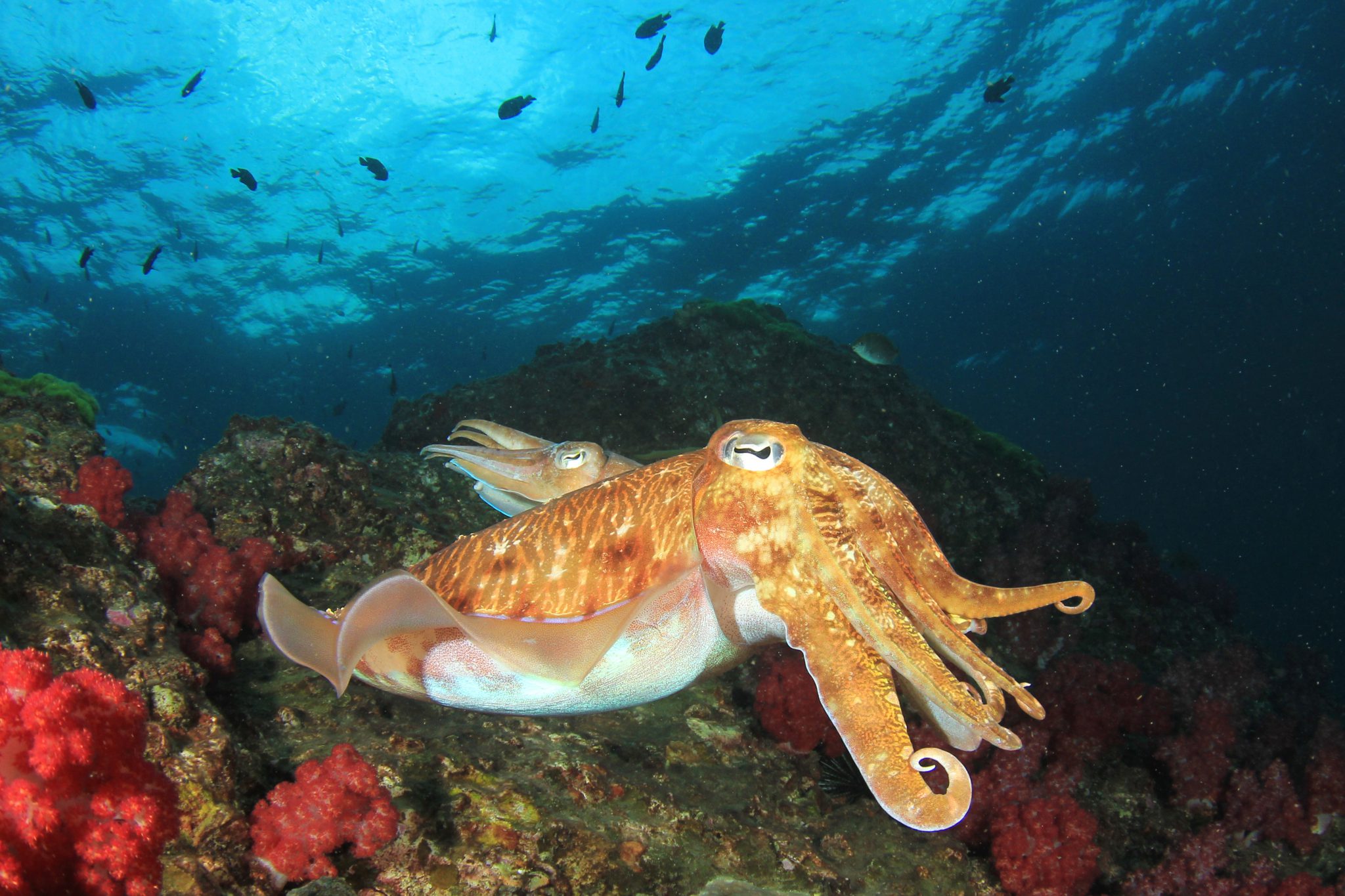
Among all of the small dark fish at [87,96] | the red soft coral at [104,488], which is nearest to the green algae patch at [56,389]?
the red soft coral at [104,488]

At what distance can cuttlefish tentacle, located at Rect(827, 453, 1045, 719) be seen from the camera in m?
1.67

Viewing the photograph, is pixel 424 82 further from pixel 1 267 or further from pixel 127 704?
pixel 127 704

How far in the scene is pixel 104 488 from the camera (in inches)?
133

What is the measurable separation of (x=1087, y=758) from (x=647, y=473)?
171 inches

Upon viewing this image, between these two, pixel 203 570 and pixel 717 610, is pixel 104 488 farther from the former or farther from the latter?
pixel 717 610

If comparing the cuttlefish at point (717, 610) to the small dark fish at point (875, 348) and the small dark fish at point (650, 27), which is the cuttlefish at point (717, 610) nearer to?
the small dark fish at point (875, 348)

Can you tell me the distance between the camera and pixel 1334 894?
10.2ft

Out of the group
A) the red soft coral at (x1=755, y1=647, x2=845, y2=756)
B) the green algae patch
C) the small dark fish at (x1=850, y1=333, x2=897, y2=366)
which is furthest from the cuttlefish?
the small dark fish at (x1=850, y1=333, x2=897, y2=366)

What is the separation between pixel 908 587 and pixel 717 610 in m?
0.58

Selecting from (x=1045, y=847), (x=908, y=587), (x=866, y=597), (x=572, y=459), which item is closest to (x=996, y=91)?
(x=572, y=459)

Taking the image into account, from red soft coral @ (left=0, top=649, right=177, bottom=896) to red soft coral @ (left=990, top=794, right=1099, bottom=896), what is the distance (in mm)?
3662

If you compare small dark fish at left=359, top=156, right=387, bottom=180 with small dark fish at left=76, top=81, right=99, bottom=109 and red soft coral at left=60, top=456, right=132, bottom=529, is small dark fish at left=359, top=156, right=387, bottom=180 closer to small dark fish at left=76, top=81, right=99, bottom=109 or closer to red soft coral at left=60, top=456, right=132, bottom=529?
small dark fish at left=76, top=81, right=99, bottom=109

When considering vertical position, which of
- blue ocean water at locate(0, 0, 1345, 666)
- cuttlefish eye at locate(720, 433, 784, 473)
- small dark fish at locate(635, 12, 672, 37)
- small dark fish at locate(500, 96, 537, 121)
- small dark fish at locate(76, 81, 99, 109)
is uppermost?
small dark fish at locate(635, 12, 672, 37)

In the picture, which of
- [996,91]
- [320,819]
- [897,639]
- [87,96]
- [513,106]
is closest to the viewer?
[897,639]
